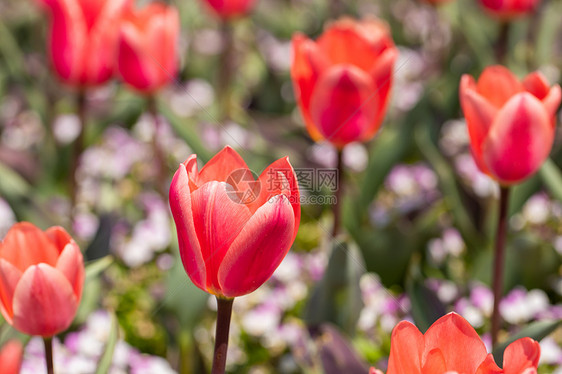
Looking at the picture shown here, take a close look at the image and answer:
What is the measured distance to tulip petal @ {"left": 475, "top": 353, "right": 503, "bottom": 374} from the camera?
0.65 metres

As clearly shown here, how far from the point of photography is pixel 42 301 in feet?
2.73

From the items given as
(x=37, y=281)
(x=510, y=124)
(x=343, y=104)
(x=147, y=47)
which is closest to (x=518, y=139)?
(x=510, y=124)

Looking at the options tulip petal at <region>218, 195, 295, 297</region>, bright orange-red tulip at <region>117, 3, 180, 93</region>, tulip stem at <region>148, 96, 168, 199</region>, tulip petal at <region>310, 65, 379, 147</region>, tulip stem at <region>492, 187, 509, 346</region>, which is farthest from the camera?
tulip stem at <region>148, 96, 168, 199</region>

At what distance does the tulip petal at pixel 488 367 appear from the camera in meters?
0.65

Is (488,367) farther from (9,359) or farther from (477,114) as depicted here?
(477,114)

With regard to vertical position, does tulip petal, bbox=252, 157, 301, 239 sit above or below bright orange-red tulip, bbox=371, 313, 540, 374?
above

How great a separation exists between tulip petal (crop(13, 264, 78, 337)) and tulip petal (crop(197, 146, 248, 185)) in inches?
8.5

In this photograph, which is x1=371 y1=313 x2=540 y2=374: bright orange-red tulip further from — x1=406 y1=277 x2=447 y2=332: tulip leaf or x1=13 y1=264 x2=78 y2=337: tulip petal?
x1=406 y1=277 x2=447 y2=332: tulip leaf

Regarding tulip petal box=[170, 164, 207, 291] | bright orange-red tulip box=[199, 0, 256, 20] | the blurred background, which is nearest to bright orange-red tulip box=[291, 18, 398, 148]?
the blurred background

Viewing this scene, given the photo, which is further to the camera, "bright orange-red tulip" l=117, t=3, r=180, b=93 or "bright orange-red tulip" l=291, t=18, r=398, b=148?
"bright orange-red tulip" l=117, t=3, r=180, b=93

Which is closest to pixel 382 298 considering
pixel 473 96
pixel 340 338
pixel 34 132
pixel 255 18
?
pixel 340 338

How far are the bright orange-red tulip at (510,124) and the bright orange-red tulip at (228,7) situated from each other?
119cm

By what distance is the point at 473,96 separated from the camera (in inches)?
41.6

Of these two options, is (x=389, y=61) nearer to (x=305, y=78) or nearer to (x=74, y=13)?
(x=305, y=78)
